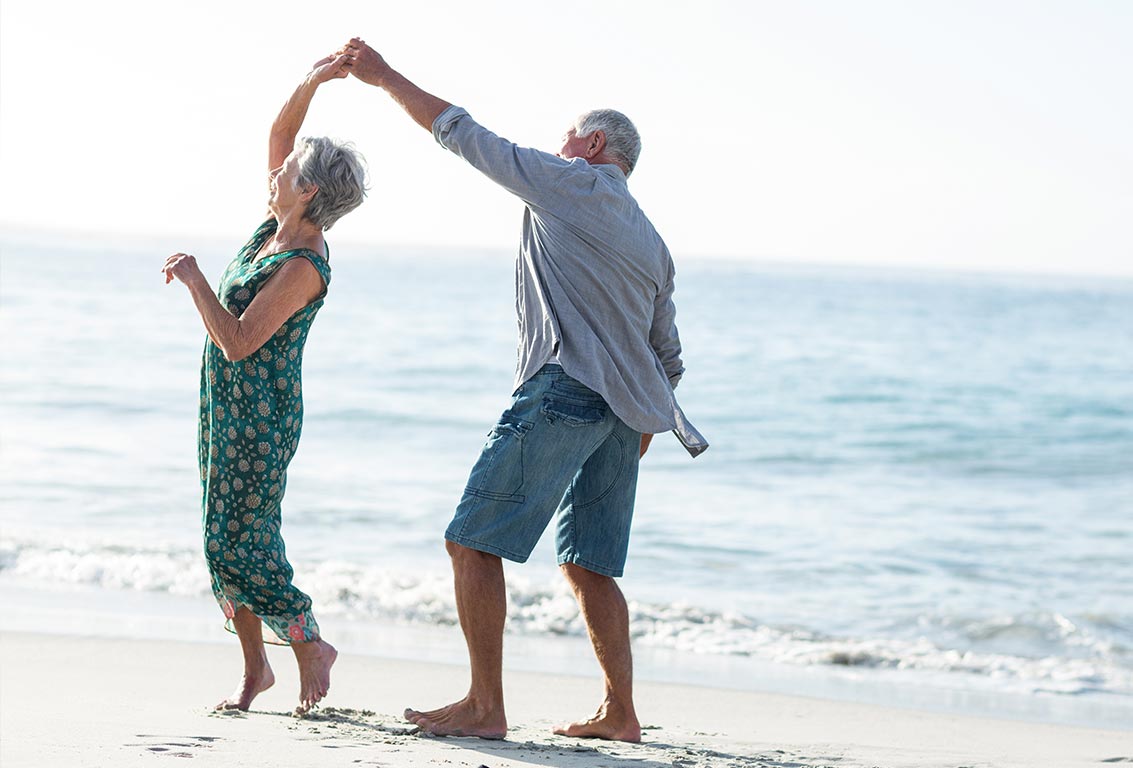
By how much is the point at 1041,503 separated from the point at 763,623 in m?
5.66

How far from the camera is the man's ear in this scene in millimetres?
3434

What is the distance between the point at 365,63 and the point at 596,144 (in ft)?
2.09

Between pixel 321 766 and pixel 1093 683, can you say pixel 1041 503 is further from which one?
pixel 321 766

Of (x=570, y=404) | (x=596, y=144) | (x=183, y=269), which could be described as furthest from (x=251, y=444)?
(x=596, y=144)

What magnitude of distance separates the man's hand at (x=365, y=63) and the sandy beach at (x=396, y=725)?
1684 millimetres

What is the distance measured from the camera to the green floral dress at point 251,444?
3348 mm

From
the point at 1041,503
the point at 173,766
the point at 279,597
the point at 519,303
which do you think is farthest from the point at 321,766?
the point at 1041,503

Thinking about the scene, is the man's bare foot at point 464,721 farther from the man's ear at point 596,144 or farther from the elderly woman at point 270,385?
the man's ear at point 596,144

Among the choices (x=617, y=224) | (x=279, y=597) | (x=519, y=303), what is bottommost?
(x=279, y=597)

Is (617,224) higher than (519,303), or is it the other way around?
(617,224)

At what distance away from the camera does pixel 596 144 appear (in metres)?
3.44

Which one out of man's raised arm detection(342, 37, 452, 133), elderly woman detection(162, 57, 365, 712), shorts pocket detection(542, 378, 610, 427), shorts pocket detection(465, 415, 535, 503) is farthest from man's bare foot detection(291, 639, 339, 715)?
man's raised arm detection(342, 37, 452, 133)

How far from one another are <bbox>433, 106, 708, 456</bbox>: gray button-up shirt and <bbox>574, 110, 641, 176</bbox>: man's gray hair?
6cm

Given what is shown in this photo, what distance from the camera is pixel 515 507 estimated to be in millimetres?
3277
